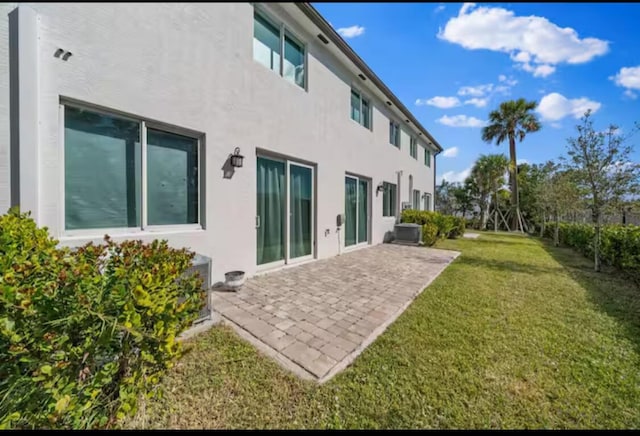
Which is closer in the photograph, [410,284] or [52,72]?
[52,72]

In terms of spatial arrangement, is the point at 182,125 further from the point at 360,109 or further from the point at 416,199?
the point at 416,199

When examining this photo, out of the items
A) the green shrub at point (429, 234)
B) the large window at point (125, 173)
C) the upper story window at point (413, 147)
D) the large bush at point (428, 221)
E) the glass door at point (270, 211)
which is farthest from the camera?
the upper story window at point (413, 147)

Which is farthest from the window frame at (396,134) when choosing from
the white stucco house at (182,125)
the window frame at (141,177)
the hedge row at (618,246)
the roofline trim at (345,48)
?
the window frame at (141,177)

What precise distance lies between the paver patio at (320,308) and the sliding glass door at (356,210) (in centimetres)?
215

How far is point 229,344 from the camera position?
304 centimetres

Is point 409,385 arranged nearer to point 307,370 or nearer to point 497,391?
point 497,391

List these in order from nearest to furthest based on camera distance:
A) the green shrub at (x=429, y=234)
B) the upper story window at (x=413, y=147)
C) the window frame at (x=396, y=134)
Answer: the green shrub at (x=429, y=234) < the window frame at (x=396, y=134) < the upper story window at (x=413, y=147)

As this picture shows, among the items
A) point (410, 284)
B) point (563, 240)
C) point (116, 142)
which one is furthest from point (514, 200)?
point (116, 142)

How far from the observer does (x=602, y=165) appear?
759 cm

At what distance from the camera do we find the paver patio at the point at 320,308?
9.61 feet

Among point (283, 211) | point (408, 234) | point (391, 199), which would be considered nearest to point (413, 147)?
point (391, 199)

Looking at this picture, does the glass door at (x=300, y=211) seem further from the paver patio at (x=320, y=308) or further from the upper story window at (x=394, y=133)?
the upper story window at (x=394, y=133)

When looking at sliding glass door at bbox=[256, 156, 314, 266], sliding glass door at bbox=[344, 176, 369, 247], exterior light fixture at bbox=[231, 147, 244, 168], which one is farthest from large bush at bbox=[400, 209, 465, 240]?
exterior light fixture at bbox=[231, 147, 244, 168]

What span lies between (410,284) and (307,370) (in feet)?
12.0
